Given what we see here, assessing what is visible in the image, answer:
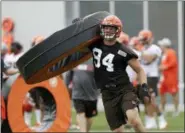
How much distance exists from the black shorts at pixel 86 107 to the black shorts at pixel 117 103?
2619 millimetres

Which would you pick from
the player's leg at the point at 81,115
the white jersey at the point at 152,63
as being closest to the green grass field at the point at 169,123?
the white jersey at the point at 152,63

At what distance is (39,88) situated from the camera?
1423cm

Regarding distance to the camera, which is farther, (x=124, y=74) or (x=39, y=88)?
(x=39, y=88)

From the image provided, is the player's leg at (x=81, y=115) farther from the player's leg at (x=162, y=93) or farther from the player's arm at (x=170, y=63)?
the player's arm at (x=170, y=63)

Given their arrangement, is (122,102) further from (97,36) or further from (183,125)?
(183,125)

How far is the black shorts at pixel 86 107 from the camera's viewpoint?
13422 mm

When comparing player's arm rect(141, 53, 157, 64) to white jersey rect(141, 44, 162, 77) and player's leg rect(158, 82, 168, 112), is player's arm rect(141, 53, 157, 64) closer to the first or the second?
white jersey rect(141, 44, 162, 77)

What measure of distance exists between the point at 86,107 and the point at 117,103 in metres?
2.85

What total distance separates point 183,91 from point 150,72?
20.6 ft

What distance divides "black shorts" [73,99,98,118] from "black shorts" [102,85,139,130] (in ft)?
8.59

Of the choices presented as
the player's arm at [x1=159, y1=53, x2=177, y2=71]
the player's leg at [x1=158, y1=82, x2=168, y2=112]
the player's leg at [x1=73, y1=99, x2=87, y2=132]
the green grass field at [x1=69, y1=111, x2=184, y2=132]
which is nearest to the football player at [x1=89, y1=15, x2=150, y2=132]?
the player's leg at [x1=73, y1=99, x2=87, y2=132]

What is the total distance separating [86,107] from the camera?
533 inches

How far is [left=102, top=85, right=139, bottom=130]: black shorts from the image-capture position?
35.0ft

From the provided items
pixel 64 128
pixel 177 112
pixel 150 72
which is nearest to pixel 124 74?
pixel 64 128
